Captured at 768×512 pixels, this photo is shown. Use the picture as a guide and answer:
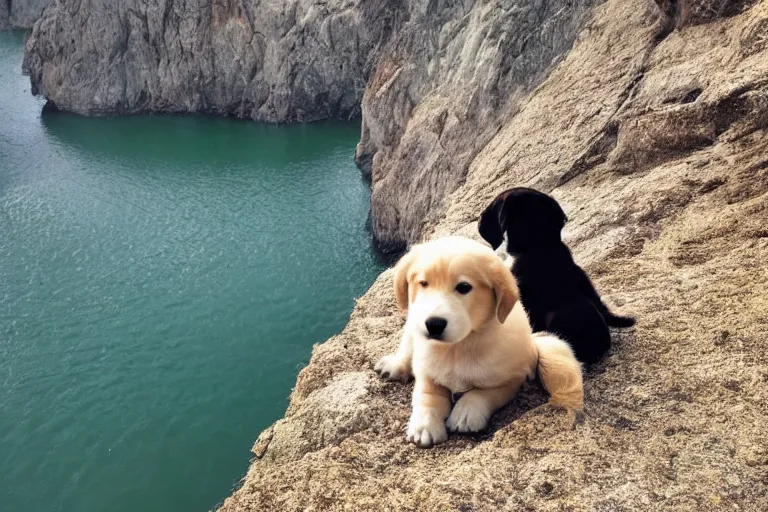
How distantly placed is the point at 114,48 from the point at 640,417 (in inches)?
2677

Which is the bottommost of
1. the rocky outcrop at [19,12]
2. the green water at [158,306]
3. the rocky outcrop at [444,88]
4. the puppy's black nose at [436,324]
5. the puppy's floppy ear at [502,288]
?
the green water at [158,306]

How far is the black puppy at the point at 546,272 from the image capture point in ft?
19.3

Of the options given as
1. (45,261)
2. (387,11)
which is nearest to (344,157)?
(387,11)

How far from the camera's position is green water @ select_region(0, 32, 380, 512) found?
18406 millimetres

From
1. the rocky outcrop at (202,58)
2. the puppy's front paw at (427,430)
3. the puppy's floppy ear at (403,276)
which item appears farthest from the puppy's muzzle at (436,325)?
the rocky outcrop at (202,58)

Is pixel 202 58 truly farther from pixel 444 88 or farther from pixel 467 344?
pixel 467 344

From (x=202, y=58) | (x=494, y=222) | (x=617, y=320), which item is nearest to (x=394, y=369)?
(x=494, y=222)

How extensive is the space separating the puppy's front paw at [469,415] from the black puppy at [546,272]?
1238 mm

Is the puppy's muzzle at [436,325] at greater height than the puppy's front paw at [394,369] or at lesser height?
greater

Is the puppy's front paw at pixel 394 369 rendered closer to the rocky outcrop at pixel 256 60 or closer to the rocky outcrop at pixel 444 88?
the rocky outcrop at pixel 444 88

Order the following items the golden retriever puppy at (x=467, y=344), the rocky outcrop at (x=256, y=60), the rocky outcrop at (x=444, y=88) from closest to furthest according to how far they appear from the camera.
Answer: the golden retriever puppy at (x=467, y=344)
the rocky outcrop at (x=444, y=88)
the rocky outcrop at (x=256, y=60)

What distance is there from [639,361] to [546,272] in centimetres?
126

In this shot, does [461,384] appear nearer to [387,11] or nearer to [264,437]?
[264,437]

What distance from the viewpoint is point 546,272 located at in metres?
6.28
